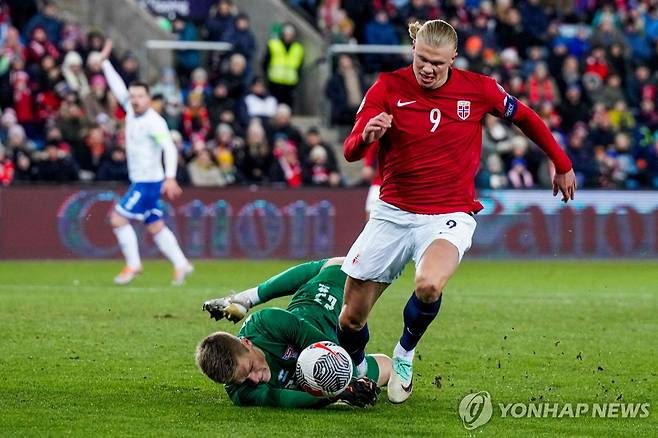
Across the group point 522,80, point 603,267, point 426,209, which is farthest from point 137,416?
point 522,80

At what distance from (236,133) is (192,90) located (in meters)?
1.13

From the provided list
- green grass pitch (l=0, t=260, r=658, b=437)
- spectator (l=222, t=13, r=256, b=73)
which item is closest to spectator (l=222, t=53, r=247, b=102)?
spectator (l=222, t=13, r=256, b=73)

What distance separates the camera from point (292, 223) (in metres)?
20.8

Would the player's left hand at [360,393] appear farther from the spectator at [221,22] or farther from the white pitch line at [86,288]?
the spectator at [221,22]

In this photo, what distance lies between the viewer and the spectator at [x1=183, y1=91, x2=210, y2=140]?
21953mm

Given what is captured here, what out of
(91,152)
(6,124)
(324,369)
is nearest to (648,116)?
(91,152)

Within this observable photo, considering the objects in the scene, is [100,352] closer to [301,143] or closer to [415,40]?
[415,40]

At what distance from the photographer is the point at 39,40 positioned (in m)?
21.3

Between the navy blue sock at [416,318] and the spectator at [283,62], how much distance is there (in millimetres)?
15556

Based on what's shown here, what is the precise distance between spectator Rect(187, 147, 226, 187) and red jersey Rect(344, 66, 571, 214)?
12722 millimetres

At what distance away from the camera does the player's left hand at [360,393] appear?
775 centimetres

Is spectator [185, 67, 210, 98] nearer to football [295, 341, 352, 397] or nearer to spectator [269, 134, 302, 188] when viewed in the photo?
spectator [269, 134, 302, 188]

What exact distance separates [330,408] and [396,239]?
3.81ft

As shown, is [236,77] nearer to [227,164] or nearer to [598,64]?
[227,164]
